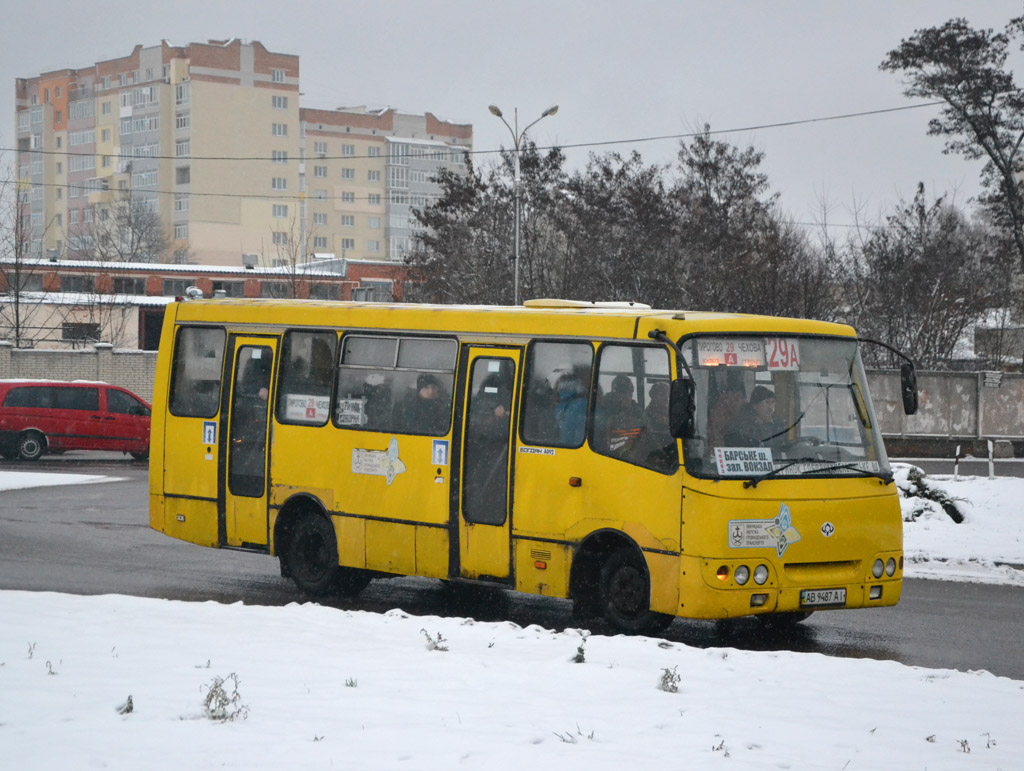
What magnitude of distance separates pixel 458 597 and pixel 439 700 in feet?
18.2

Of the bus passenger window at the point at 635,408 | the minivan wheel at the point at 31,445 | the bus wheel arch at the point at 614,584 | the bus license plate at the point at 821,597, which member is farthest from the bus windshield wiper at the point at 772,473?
the minivan wheel at the point at 31,445

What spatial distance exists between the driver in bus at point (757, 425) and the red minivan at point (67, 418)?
24566 millimetres

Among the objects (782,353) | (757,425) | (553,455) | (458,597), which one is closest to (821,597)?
(757,425)

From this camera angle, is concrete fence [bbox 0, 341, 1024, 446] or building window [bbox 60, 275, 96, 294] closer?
concrete fence [bbox 0, 341, 1024, 446]

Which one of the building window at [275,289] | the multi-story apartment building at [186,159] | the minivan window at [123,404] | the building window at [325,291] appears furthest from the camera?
the multi-story apartment building at [186,159]

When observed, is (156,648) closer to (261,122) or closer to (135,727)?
(135,727)

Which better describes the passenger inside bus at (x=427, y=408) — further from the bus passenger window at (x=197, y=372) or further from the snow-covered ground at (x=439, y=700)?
the bus passenger window at (x=197, y=372)

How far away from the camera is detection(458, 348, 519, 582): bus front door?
10734 millimetres

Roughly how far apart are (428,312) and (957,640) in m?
5.16

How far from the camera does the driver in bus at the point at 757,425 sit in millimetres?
9492

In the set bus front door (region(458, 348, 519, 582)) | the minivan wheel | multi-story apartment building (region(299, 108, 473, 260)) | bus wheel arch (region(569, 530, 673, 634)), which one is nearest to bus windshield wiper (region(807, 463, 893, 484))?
bus wheel arch (region(569, 530, 673, 634))

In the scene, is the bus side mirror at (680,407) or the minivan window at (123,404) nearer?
the bus side mirror at (680,407)

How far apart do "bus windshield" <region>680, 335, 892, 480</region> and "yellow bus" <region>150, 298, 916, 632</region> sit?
16 millimetres

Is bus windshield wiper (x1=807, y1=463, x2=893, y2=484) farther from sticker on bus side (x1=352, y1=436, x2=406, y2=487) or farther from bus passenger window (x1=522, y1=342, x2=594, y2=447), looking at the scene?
sticker on bus side (x1=352, y1=436, x2=406, y2=487)
